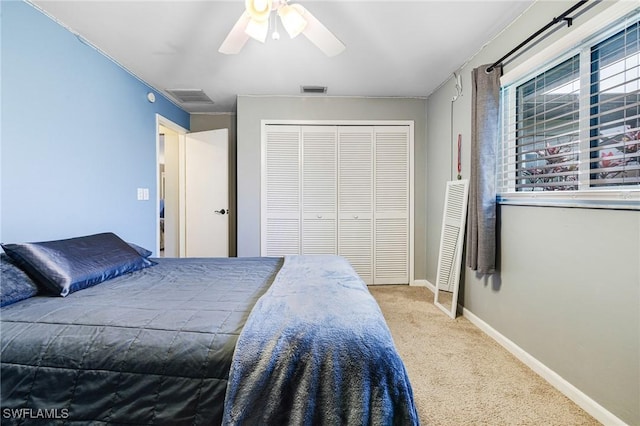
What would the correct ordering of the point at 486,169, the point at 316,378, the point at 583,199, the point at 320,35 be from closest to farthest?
the point at 316,378
the point at 583,199
the point at 320,35
the point at 486,169

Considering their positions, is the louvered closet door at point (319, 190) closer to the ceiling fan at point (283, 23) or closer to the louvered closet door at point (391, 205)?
the louvered closet door at point (391, 205)

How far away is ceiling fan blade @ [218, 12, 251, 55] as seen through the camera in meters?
1.82

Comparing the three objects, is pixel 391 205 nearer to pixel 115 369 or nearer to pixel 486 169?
pixel 486 169

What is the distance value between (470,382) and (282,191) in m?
2.81

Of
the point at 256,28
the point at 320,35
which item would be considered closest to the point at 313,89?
the point at 320,35

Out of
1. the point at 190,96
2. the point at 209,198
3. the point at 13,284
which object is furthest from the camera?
the point at 209,198

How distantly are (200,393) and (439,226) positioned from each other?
314 cm

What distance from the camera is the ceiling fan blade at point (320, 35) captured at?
1772mm

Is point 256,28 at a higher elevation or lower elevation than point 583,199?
higher

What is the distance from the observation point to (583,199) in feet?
5.37

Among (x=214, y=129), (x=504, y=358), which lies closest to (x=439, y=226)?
(x=504, y=358)
